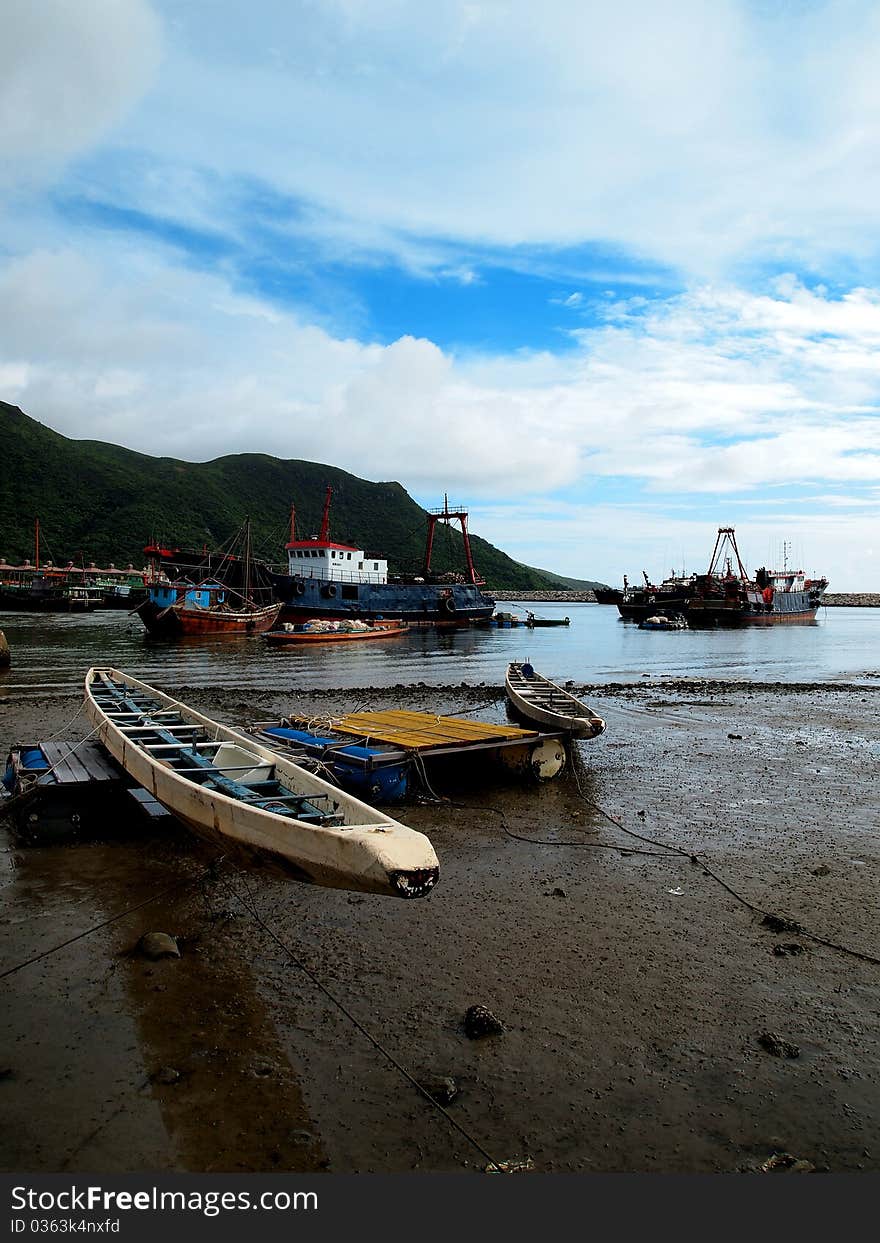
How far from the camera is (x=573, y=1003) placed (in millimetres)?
4809

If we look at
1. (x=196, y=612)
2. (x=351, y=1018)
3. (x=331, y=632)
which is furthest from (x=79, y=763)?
(x=196, y=612)

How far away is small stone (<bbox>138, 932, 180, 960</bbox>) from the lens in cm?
529

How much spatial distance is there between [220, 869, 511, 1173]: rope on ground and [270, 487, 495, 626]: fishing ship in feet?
145

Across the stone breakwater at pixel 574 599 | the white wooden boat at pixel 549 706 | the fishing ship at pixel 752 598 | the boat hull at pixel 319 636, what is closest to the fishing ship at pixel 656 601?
the fishing ship at pixel 752 598

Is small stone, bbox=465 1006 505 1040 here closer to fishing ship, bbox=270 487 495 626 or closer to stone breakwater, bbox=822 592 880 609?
fishing ship, bbox=270 487 495 626

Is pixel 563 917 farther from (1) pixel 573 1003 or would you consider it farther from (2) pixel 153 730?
(2) pixel 153 730

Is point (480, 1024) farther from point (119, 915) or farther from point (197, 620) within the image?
point (197, 620)

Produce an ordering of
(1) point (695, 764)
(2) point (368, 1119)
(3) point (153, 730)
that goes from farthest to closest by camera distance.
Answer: (1) point (695, 764), (3) point (153, 730), (2) point (368, 1119)

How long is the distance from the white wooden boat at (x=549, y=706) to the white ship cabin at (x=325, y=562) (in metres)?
35.2

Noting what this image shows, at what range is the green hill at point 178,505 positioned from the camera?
116750mm

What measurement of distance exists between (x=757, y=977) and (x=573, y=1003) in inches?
55.1

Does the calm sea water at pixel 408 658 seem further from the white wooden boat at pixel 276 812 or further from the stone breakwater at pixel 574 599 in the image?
the stone breakwater at pixel 574 599

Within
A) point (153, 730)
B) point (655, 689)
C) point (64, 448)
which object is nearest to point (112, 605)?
point (655, 689)

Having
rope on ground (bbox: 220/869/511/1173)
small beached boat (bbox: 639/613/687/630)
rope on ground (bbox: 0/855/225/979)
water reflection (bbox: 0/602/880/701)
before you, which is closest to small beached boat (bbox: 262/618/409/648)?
water reflection (bbox: 0/602/880/701)
